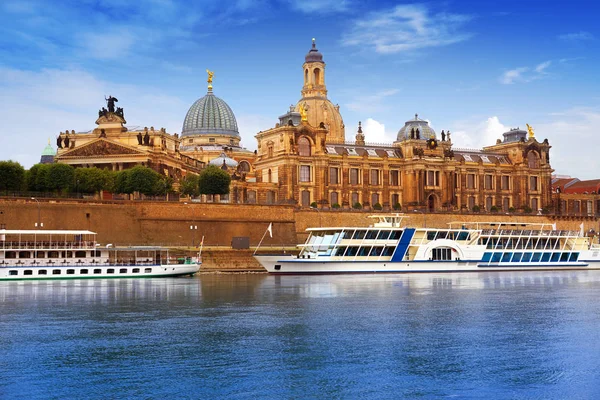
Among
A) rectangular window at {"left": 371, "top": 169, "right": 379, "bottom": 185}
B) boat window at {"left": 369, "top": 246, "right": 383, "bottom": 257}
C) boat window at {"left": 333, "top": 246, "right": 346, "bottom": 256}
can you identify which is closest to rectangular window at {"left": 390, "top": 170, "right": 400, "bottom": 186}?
rectangular window at {"left": 371, "top": 169, "right": 379, "bottom": 185}

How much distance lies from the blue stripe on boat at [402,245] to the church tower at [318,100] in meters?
42.9

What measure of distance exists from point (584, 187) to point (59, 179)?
71.5m

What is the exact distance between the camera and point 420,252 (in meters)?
64.4

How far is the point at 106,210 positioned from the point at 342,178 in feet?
103

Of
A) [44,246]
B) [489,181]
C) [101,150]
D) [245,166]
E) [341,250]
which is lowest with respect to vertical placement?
[341,250]

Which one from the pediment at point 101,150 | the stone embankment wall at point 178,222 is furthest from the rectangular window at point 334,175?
the pediment at point 101,150

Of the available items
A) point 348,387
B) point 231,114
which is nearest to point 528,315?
point 348,387

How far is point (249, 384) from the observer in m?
23.0

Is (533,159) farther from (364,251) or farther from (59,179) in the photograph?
(59,179)

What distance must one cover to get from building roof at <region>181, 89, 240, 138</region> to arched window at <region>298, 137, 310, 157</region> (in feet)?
77.5

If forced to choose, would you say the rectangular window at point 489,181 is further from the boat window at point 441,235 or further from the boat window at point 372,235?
the boat window at point 372,235

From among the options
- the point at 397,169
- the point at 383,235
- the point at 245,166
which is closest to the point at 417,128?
the point at 397,169

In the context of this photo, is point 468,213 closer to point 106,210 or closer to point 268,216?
point 268,216

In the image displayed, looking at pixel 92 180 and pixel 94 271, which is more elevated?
pixel 92 180
